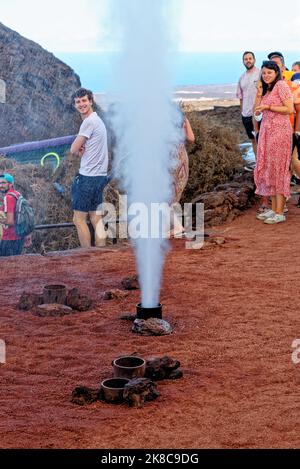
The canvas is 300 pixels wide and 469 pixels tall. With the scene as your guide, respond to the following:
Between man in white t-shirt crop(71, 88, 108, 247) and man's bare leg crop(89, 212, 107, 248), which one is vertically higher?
man in white t-shirt crop(71, 88, 108, 247)

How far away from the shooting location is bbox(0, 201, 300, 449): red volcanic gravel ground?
432 centimetres

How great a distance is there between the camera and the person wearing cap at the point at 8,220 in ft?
29.0

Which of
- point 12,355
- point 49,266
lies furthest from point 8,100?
point 12,355

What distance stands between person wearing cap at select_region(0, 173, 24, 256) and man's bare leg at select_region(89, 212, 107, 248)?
0.84m

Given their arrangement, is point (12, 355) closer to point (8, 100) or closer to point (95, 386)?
point (95, 386)

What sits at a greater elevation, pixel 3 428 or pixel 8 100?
pixel 8 100

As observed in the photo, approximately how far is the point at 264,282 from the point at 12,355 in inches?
112

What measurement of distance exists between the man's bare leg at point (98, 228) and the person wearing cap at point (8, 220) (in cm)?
84

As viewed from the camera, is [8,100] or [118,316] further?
[8,100]

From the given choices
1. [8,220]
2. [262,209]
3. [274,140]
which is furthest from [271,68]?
[8,220]

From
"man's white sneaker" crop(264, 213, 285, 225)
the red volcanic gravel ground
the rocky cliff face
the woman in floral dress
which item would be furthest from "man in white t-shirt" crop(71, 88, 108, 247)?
the rocky cliff face

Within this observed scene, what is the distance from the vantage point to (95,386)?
5.06 metres

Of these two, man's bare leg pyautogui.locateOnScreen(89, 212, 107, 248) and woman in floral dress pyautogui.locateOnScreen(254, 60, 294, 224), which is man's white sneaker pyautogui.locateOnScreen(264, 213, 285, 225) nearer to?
woman in floral dress pyautogui.locateOnScreen(254, 60, 294, 224)

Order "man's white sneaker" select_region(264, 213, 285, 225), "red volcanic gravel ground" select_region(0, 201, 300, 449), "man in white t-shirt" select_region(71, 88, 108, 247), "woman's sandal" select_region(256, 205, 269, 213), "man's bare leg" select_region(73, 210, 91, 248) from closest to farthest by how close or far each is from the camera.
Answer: "red volcanic gravel ground" select_region(0, 201, 300, 449) → "man in white t-shirt" select_region(71, 88, 108, 247) → "man's bare leg" select_region(73, 210, 91, 248) → "man's white sneaker" select_region(264, 213, 285, 225) → "woman's sandal" select_region(256, 205, 269, 213)
